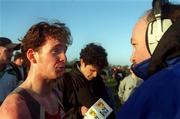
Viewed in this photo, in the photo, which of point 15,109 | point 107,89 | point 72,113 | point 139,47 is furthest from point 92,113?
point 139,47

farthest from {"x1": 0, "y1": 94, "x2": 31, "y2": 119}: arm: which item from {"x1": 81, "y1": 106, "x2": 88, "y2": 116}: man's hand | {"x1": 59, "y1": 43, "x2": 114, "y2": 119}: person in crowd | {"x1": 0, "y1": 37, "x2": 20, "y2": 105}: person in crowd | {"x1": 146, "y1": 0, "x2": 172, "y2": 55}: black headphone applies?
{"x1": 0, "y1": 37, "x2": 20, "y2": 105}: person in crowd

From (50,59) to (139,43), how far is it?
874 mm

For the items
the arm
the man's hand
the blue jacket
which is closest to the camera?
the blue jacket

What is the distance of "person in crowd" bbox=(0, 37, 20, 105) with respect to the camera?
5578 mm

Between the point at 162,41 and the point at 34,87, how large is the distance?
4.03 feet

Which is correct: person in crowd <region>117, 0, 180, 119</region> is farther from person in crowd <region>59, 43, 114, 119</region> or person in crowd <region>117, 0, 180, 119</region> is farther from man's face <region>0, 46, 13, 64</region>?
man's face <region>0, 46, 13, 64</region>

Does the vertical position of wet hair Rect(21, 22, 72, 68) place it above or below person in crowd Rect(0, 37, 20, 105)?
above

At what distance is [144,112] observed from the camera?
145cm

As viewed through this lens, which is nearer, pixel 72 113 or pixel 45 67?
pixel 45 67

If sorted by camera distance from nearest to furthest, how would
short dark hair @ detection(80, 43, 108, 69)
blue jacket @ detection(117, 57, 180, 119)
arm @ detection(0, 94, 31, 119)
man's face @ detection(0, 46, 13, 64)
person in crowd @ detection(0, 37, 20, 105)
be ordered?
1. blue jacket @ detection(117, 57, 180, 119)
2. arm @ detection(0, 94, 31, 119)
3. short dark hair @ detection(80, 43, 108, 69)
4. person in crowd @ detection(0, 37, 20, 105)
5. man's face @ detection(0, 46, 13, 64)

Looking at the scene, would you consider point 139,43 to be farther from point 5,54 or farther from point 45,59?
point 5,54

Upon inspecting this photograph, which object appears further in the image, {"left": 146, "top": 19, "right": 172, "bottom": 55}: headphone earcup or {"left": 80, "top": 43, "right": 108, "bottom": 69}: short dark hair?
{"left": 80, "top": 43, "right": 108, "bottom": 69}: short dark hair

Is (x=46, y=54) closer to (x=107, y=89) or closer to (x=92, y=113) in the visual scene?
(x=92, y=113)

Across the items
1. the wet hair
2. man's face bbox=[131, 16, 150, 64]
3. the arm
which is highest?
man's face bbox=[131, 16, 150, 64]
